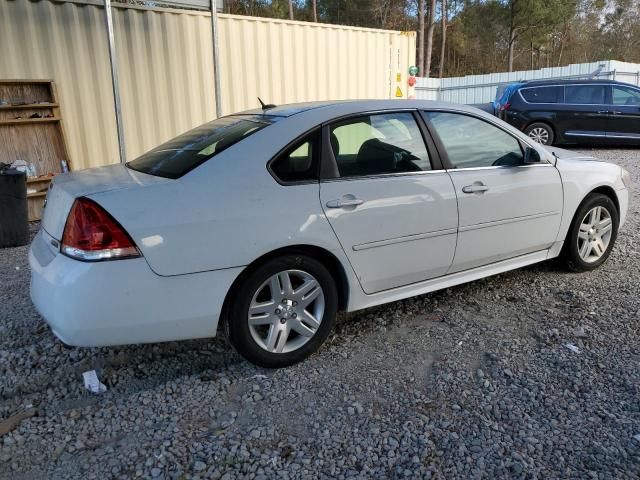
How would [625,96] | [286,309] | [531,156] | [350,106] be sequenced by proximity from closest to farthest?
[286,309]
[350,106]
[531,156]
[625,96]


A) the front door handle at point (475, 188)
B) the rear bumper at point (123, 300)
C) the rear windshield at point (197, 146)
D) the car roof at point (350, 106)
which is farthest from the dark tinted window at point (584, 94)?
the rear bumper at point (123, 300)

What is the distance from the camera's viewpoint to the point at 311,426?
261 centimetres

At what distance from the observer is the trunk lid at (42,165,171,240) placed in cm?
276

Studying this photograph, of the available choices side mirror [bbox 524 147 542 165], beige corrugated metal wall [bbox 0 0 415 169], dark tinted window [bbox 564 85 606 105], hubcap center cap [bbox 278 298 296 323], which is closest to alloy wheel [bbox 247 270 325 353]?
hubcap center cap [bbox 278 298 296 323]

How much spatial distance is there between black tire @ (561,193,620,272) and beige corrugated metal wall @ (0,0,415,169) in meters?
5.70

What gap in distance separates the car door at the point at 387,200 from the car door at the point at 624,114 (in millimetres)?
11751

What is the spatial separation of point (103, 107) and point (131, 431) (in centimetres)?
587

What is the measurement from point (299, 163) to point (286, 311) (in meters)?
0.86

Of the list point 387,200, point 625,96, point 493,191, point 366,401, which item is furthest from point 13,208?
point 625,96

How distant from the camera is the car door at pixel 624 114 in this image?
13055mm

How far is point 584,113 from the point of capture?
43.7ft

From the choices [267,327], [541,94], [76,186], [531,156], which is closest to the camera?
[76,186]

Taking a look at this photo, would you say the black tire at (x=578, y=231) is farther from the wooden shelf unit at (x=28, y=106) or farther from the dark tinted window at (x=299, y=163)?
the wooden shelf unit at (x=28, y=106)

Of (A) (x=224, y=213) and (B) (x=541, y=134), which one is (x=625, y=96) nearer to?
(B) (x=541, y=134)
